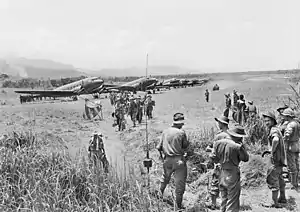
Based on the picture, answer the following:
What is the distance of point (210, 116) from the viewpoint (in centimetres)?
1962

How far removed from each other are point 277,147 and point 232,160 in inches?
47.2

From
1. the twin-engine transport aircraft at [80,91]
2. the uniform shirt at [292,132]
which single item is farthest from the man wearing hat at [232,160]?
the twin-engine transport aircraft at [80,91]

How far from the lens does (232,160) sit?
5.21m

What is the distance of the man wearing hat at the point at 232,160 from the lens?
5.19 m

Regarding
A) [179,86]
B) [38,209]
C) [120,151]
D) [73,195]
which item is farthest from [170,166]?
[179,86]

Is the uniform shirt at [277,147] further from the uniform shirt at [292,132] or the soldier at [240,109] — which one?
the soldier at [240,109]

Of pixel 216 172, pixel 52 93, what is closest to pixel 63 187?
pixel 216 172

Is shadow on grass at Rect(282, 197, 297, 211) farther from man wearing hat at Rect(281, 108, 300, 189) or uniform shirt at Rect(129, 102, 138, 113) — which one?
uniform shirt at Rect(129, 102, 138, 113)

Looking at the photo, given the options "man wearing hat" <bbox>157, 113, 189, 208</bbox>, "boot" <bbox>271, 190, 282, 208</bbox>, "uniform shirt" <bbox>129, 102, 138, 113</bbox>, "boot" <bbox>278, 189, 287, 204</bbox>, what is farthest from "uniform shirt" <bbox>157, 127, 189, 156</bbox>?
"uniform shirt" <bbox>129, 102, 138, 113</bbox>

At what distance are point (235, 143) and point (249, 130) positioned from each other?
5.36 m

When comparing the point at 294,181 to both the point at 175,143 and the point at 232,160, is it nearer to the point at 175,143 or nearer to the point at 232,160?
the point at 232,160

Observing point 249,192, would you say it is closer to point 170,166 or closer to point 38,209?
point 170,166

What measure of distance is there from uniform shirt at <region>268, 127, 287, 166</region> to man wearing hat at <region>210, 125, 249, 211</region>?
911 mm

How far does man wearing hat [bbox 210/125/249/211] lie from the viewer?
17.0ft
